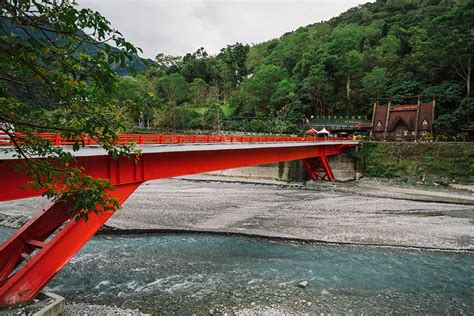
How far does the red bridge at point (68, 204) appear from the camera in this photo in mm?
7961

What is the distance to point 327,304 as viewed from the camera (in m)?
9.64

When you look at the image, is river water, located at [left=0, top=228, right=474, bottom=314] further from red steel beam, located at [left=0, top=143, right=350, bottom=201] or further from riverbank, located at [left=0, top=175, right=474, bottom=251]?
red steel beam, located at [left=0, top=143, right=350, bottom=201]

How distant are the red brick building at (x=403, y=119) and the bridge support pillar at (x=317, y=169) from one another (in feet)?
50.8

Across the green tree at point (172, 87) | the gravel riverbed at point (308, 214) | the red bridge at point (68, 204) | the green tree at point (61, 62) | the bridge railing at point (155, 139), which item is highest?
the green tree at point (172, 87)

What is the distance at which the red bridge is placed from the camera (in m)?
7.96

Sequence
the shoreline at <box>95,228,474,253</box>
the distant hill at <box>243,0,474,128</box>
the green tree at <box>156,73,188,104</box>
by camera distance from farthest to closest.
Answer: the green tree at <box>156,73,188,104</box> → the distant hill at <box>243,0,474,128</box> → the shoreline at <box>95,228,474,253</box>

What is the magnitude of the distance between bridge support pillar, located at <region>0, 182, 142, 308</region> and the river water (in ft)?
6.34

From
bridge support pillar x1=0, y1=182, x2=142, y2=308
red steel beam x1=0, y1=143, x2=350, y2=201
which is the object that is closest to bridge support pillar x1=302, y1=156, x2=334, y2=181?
red steel beam x1=0, y1=143, x2=350, y2=201

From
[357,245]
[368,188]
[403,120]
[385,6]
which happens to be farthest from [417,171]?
[385,6]

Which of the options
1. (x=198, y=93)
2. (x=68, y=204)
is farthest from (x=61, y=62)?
(x=198, y=93)

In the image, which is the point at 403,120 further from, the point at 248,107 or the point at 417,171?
the point at 248,107

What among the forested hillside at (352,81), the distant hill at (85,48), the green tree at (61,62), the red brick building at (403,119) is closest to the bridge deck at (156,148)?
the green tree at (61,62)

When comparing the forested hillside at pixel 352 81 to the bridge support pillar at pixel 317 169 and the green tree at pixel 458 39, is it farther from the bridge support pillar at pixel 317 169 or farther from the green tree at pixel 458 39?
the bridge support pillar at pixel 317 169

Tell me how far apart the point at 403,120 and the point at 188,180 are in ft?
123
